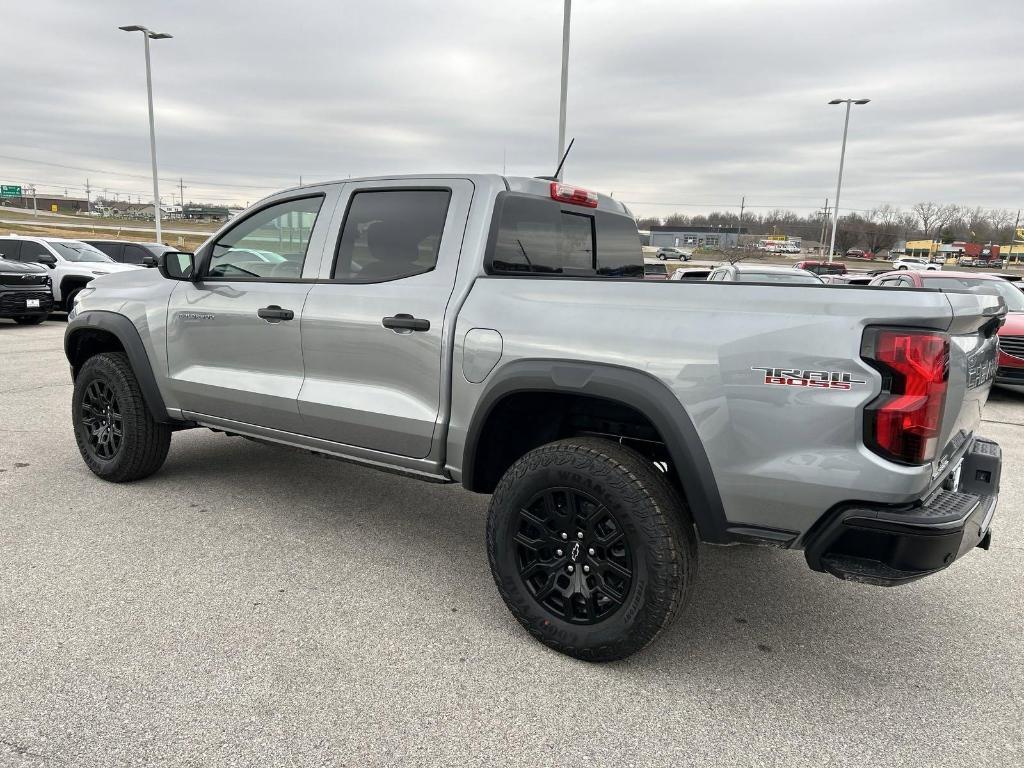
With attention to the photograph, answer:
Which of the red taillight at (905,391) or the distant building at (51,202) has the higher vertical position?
the distant building at (51,202)

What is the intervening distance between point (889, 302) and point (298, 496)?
142 inches

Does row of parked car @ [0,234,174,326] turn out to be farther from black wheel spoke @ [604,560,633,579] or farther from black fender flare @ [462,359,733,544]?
black wheel spoke @ [604,560,633,579]

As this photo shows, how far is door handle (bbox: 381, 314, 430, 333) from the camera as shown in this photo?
321cm

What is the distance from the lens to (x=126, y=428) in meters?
4.53

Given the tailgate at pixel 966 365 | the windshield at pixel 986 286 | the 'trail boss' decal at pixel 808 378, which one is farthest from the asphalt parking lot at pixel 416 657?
the windshield at pixel 986 286

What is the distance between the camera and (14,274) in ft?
44.3

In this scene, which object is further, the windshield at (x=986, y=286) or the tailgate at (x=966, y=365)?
the windshield at (x=986, y=286)

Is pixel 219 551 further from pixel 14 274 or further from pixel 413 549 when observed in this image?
pixel 14 274

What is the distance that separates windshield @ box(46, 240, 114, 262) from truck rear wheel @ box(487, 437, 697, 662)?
52.8ft

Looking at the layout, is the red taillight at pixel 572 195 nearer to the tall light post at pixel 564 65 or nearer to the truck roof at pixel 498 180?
the truck roof at pixel 498 180

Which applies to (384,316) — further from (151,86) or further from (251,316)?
(151,86)

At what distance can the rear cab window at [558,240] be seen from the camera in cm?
331

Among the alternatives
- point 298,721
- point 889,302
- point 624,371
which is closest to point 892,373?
point 889,302

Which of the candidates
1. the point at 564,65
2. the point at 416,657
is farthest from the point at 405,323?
the point at 564,65
